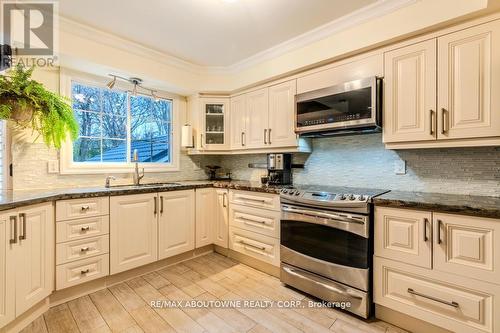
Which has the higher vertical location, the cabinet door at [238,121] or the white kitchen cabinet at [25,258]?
the cabinet door at [238,121]

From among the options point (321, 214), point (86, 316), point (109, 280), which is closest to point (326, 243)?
point (321, 214)

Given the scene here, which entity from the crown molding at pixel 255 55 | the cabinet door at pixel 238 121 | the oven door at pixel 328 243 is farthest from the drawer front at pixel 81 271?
the crown molding at pixel 255 55

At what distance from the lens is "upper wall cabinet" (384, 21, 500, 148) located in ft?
5.22

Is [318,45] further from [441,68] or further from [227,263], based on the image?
[227,263]

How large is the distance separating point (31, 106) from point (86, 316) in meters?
1.66

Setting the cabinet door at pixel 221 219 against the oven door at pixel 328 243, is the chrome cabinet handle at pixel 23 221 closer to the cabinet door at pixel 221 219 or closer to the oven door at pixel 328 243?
the cabinet door at pixel 221 219

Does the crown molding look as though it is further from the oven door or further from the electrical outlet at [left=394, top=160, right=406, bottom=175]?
the oven door

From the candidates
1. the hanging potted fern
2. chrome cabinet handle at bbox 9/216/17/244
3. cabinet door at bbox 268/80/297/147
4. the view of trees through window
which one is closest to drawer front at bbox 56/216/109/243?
chrome cabinet handle at bbox 9/216/17/244

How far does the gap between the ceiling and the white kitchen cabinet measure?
1665mm

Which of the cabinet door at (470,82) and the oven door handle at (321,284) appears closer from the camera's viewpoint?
the cabinet door at (470,82)

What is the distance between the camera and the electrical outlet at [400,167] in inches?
85.4

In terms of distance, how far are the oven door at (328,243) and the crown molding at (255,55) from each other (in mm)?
1645

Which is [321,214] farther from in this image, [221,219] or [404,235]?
[221,219]

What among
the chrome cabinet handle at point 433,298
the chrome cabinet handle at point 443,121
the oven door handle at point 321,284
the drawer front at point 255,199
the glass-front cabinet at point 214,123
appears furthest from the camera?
the glass-front cabinet at point 214,123
